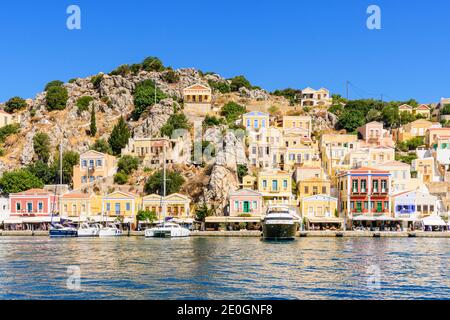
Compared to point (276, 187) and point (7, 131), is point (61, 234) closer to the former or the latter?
point (276, 187)

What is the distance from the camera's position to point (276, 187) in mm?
74625

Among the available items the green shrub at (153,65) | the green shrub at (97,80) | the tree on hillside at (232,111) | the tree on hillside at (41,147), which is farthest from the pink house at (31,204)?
the green shrub at (153,65)

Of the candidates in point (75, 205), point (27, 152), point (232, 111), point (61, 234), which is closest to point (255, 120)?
point (232, 111)

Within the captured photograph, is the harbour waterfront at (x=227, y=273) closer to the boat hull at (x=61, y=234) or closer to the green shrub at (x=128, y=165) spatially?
the boat hull at (x=61, y=234)

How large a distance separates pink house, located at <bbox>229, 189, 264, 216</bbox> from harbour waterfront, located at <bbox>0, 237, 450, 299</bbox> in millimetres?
26513

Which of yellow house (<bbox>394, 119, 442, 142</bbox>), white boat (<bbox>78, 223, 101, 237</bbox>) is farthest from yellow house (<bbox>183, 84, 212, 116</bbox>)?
white boat (<bbox>78, 223, 101, 237</bbox>)

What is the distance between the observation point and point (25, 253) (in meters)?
42.2

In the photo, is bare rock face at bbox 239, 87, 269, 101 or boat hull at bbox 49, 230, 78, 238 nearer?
boat hull at bbox 49, 230, 78, 238

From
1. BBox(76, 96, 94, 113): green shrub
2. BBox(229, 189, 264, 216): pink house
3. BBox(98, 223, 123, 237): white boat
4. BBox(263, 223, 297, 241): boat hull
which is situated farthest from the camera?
BBox(76, 96, 94, 113): green shrub

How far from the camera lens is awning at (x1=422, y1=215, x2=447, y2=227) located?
67.3 meters

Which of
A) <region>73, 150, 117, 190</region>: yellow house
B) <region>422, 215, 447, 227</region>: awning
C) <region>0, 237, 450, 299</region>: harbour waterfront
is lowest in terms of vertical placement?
<region>0, 237, 450, 299</region>: harbour waterfront

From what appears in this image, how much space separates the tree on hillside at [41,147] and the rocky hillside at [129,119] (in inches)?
35.2

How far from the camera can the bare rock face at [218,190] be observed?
73.4m

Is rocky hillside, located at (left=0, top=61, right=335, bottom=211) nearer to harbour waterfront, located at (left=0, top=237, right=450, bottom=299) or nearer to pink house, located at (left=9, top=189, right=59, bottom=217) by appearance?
pink house, located at (left=9, top=189, right=59, bottom=217)
